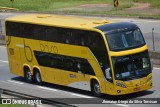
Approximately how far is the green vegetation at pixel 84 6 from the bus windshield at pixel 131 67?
1031 inches

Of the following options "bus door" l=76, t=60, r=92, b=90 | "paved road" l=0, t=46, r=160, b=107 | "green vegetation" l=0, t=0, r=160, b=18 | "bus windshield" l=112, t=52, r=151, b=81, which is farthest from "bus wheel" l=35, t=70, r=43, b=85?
"green vegetation" l=0, t=0, r=160, b=18

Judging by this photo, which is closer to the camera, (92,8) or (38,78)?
(38,78)

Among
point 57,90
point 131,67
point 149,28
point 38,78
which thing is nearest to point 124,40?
point 131,67

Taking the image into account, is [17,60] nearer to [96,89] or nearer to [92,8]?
[96,89]

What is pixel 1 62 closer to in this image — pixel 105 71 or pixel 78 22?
pixel 78 22

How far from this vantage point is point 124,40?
21.1 metres

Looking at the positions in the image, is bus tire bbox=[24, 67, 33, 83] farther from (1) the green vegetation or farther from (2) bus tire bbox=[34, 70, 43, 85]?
(1) the green vegetation

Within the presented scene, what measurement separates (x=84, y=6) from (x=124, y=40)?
134 feet

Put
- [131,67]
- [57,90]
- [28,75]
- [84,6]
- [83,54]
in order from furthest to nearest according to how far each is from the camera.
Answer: [84,6] < [28,75] < [57,90] < [83,54] < [131,67]

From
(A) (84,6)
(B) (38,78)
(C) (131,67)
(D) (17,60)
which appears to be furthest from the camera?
(A) (84,6)

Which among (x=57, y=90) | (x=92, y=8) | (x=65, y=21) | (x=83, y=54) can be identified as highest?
(x=65, y=21)

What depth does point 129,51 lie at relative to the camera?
20734 mm

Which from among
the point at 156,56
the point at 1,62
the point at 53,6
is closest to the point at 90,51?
the point at 156,56

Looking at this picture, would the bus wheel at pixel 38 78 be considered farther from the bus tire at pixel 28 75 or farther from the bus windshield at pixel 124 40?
the bus windshield at pixel 124 40
